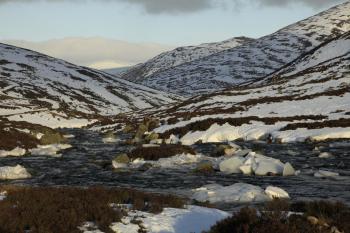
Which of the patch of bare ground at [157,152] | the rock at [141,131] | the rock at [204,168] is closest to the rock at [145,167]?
the patch of bare ground at [157,152]

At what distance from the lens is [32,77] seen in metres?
151

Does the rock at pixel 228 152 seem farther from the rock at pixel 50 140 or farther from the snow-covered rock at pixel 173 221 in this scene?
the rock at pixel 50 140

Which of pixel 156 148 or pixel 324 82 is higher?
pixel 324 82

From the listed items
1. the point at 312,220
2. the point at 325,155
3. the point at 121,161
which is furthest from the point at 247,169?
the point at 312,220

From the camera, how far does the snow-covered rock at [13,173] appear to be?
2497 centimetres

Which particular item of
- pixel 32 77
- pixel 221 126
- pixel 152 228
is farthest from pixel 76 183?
pixel 32 77

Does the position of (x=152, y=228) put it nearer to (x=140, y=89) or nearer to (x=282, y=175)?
(x=282, y=175)

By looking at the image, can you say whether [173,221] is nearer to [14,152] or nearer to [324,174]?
[324,174]

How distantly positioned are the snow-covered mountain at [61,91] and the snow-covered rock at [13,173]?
186 ft

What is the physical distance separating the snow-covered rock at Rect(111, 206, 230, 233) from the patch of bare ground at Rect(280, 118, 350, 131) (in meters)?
27.0

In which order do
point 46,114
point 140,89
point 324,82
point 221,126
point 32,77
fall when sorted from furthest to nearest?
point 140,89 → point 32,77 → point 46,114 → point 324,82 → point 221,126

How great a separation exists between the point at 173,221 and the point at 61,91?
132 metres

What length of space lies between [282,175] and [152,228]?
12.6 meters

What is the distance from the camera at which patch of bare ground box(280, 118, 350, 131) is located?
38.8 metres
